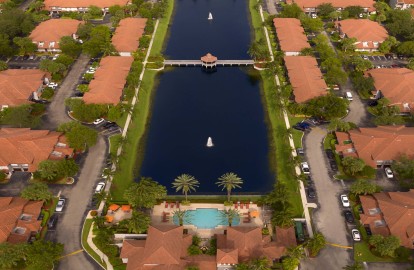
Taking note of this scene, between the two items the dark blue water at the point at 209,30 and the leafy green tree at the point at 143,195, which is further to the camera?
the dark blue water at the point at 209,30

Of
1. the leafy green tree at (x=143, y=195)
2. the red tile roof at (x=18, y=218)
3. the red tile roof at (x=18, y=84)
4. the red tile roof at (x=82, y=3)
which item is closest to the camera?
the red tile roof at (x=18, y=218)

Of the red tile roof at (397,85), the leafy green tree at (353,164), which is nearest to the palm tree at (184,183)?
the leafy green tree at (353,164)

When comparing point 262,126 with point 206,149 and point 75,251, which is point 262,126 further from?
point 75,251

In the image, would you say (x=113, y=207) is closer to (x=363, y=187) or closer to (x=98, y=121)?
(x=98, y=121)

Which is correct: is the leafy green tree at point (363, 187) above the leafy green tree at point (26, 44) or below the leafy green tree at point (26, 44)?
below

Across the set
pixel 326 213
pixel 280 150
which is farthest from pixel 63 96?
pixel 326 213

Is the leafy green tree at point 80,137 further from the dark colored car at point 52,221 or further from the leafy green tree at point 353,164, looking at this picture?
the leafy green tree at point 353,164

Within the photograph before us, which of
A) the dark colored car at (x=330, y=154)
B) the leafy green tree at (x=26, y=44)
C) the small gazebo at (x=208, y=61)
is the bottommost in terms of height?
the dark colored car at (x=330, y=154)

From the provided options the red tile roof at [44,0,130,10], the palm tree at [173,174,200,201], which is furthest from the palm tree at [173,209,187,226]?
the red tile roof at [44,0,130,10]
